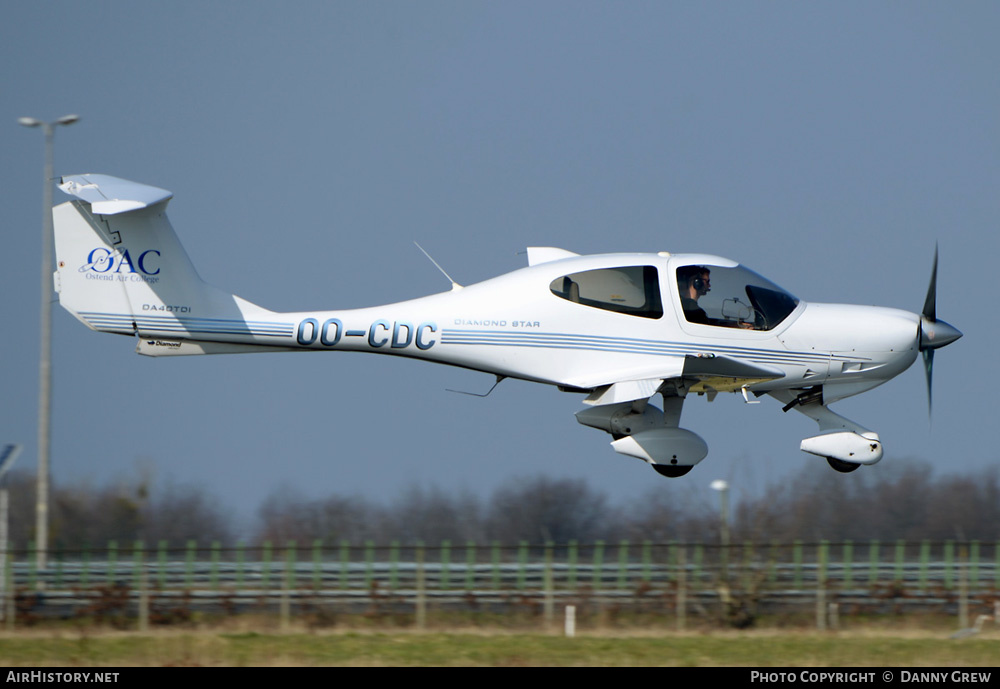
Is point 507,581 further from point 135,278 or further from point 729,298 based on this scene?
point 135,278

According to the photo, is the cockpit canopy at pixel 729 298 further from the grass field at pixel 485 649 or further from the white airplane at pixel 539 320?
the grass field at pixel 485 649

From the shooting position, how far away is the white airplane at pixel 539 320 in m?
13.3

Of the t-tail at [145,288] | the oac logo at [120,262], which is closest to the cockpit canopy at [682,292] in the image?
the t-tail at [145,288]

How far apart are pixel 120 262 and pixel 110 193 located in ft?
2.78

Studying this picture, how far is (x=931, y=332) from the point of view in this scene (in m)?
14.6

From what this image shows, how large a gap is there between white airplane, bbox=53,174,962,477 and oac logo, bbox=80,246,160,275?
12 millimetres

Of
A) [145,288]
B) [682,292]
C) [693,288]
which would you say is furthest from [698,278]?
[145,288]

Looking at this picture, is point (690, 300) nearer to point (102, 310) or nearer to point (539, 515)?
point (102, 310)

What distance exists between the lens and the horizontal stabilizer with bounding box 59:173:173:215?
12578mm

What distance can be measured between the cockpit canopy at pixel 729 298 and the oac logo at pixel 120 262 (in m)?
6.11

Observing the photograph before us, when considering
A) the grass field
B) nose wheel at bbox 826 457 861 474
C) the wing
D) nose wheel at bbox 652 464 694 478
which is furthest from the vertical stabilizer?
nose wheel at bbox 826 457 861 474

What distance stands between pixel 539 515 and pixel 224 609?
10.9 metres

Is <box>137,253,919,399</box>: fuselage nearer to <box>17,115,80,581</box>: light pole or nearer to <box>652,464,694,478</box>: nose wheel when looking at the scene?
<box>652,464,694,478</box>: nose wheel

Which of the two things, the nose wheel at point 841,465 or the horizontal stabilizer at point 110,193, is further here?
the nose wheel at point 841,465
